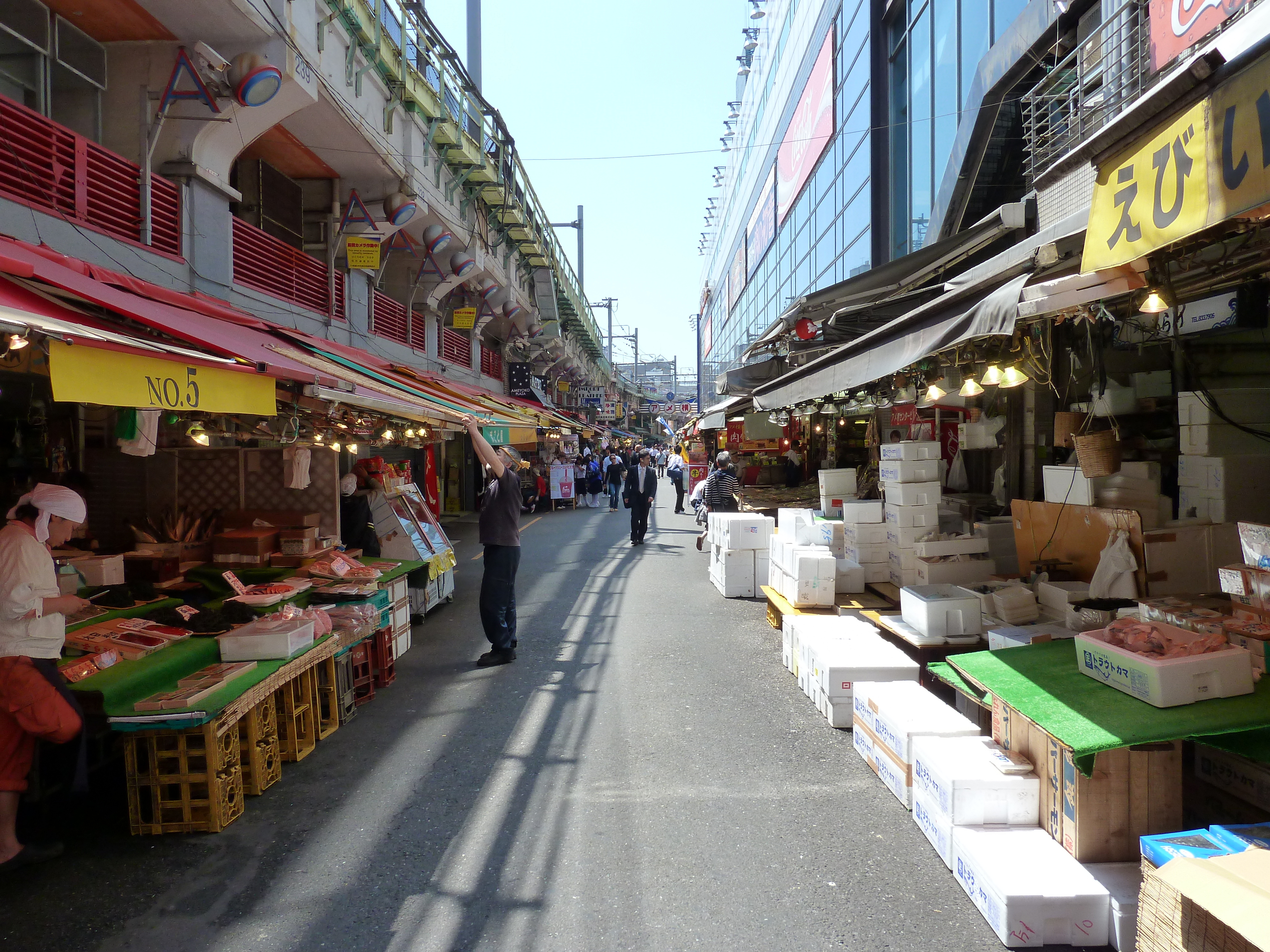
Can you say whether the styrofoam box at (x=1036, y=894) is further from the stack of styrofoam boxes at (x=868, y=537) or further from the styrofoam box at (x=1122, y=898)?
the stack of styrofoam boxes at (x=868, y=537)

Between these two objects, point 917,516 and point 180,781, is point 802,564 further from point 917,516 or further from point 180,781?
point 180,781

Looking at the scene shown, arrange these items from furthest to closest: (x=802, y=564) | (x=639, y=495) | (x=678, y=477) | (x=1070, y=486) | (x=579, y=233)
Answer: (x=579, y=233), (x=678, y=477), (x=639, y=495), (x=802, y=564), (x=1070, y=486)

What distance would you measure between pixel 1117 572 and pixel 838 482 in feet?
13.7

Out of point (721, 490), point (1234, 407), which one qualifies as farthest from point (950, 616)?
point (721, 490)

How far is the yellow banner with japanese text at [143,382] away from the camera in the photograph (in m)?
2.71

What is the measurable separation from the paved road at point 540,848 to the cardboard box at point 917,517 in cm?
219

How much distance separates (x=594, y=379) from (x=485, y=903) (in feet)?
145

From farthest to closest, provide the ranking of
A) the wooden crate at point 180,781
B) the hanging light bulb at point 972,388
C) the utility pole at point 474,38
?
1. the utility pole at point 474,38
2. the hanging light bulb at point 972,388
3. the wooden crate at point 180,781

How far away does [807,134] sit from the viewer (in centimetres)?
2225

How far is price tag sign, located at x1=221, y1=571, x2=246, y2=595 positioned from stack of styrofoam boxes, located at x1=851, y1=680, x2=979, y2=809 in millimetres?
5122

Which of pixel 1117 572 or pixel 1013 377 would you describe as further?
pixel 1013 377

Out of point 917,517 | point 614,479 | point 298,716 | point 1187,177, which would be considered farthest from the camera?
point 614,479

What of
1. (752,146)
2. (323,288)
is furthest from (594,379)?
(323,288)

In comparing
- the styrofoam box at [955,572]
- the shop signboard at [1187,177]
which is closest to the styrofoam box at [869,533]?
the styrofoam box at [955,572]
